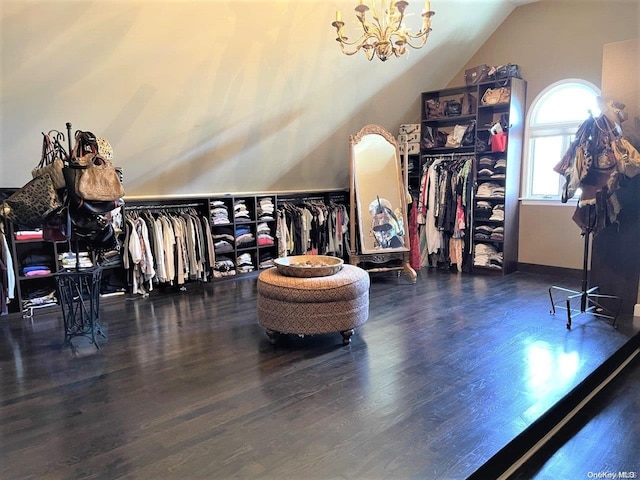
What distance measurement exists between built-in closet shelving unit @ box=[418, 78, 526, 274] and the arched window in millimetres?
155

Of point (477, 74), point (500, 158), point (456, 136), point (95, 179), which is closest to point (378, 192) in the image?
point (456, 136)

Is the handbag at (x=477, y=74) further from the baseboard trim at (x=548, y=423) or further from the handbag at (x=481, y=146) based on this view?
the baseboard trim at (x=548, y=423)

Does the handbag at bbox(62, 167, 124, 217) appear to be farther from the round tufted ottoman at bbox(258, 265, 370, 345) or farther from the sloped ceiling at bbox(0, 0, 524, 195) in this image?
the round tufted ottoman at bbox(258, 265, 370, 345)

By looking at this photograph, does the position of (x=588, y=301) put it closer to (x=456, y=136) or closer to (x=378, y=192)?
(x=378, y=192)

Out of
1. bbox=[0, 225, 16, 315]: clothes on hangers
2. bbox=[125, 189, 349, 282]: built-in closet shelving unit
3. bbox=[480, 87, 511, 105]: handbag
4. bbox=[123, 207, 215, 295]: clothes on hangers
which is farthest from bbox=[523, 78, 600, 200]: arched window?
bbox=[0, 225, 16, 315]: clothes on hangers

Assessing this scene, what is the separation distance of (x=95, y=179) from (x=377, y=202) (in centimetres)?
351

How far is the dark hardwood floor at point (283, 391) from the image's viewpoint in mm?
2193

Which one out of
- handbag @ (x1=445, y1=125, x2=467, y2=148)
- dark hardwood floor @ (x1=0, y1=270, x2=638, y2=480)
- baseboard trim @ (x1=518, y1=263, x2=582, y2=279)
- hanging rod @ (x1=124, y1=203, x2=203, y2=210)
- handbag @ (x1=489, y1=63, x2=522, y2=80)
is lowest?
dark hardwood floor @ (x1=0, y1=270, x2=638, y2=480)

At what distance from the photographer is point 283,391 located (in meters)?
2.88

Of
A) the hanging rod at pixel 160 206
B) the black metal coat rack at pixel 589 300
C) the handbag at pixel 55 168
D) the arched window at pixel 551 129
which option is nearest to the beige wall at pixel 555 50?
the arched window at pixel 551 129

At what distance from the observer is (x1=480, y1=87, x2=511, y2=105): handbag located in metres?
5.88

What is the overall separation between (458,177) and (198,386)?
183 inches

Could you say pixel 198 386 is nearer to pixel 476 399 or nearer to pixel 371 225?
pixel 476 399

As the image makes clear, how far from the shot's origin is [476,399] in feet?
8.99
